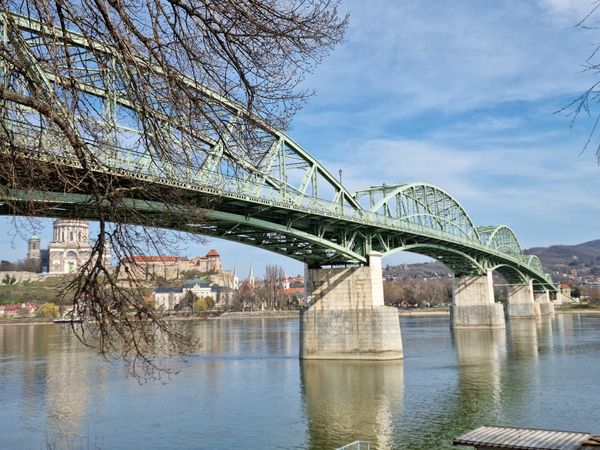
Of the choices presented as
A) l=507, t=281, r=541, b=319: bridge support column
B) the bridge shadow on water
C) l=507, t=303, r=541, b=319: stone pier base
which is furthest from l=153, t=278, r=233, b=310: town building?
the bridge shadow on water

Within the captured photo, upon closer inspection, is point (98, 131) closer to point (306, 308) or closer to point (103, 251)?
point (103, 251)

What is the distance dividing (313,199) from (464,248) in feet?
106

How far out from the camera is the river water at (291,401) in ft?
55.6

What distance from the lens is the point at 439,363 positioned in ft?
109

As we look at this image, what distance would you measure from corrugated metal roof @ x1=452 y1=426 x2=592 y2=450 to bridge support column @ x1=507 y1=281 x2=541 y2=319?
8446 centimetres

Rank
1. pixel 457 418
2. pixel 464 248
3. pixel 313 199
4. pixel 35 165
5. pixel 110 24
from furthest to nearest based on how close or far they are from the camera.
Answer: pixel 464 248
pixel 313 199
pixel 457 418
pixel 35 165
pixel 110 24

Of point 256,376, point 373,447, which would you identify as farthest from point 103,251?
point 256,376

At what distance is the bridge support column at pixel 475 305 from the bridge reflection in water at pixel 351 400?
110 feet

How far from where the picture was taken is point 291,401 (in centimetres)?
2255

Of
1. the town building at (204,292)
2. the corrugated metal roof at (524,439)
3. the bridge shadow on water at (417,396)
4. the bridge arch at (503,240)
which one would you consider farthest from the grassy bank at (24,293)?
the corrugated metal roof at (524,439)

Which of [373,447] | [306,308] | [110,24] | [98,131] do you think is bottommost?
[373,447]

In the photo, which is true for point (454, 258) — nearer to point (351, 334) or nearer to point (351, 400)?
point (351, 334)

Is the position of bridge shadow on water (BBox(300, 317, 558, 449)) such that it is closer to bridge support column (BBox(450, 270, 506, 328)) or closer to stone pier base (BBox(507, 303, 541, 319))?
bridge support column (BBox(450, 270, 506, 328))

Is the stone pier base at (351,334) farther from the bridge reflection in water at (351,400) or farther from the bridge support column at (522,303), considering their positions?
the bridge support column at (522,303)
